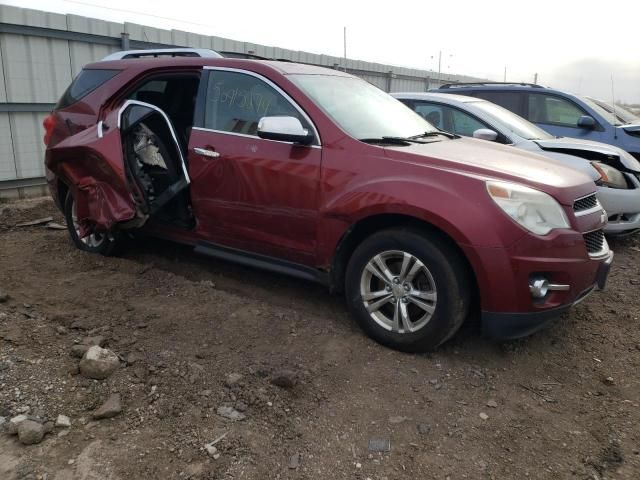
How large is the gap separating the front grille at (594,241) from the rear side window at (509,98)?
16.7 feet

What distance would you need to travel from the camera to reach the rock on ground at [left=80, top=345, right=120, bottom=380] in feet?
9.60

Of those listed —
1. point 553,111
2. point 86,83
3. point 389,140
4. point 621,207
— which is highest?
point 86,83

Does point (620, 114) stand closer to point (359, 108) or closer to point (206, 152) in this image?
point (359, 108)

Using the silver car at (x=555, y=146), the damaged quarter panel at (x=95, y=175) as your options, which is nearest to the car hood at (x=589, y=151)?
the silver car at (x=555, y=146)

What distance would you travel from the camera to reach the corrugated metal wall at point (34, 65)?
681 cm

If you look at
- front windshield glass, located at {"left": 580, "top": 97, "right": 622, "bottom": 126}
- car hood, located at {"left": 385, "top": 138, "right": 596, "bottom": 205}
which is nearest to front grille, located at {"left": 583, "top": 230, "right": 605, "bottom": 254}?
car hood, located at {"left": 385, "top": 138, "right": 596, "bottom": 205}

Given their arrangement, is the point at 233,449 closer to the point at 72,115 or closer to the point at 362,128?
the point at 362,128

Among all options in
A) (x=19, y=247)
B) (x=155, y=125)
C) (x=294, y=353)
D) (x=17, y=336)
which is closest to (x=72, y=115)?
(x=155, y=125)

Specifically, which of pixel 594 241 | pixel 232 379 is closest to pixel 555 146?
pixel 594 241

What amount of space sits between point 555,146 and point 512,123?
2.03ft

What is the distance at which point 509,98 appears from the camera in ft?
26.7

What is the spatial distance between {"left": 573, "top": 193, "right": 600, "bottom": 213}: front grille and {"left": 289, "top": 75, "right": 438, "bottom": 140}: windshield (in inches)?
50.2

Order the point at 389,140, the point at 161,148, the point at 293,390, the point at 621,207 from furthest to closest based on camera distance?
the point at 621,207
the point at 161,148
the point at 389,140
the point at 293,390

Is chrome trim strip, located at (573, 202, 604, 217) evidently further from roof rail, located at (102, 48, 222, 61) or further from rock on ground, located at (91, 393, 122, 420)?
roof rail, located at (102, 48, 222, 61)
